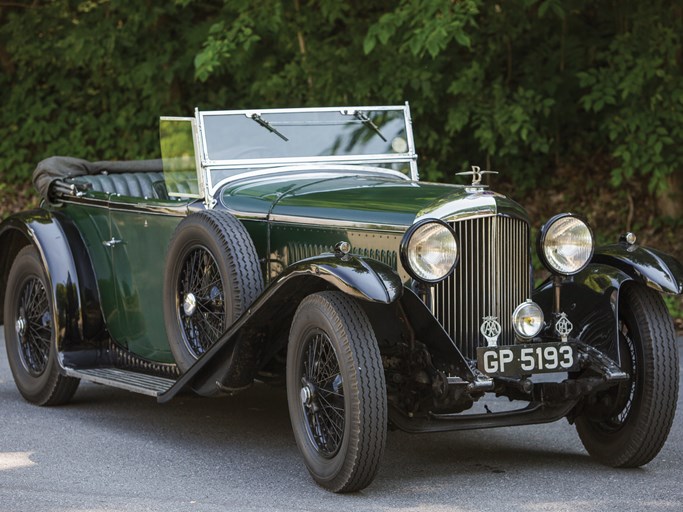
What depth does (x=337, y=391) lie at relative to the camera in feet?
15.0

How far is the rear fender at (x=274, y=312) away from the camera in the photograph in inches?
173

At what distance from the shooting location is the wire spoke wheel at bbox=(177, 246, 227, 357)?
533 centimetres

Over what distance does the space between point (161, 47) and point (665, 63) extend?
4908mm

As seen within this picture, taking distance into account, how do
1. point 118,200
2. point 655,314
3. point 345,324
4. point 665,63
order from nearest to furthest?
point 345,324
point 655,314
point 118,200
point 665,63

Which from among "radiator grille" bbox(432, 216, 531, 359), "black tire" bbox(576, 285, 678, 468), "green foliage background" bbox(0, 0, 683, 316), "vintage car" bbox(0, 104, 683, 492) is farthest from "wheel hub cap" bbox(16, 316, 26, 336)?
"green foliage background" bbox(0, 0, 683, 316)

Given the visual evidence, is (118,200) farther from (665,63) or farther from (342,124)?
(665,63)

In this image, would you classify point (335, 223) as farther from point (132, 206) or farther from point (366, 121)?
point (132, 206)

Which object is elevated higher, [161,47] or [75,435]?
[161,47]

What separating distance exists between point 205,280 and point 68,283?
1183mm

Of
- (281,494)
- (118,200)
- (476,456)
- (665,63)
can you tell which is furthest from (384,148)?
(665,63)

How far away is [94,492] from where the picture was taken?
451 cm

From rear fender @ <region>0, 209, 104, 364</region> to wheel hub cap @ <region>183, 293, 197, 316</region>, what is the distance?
1002mm

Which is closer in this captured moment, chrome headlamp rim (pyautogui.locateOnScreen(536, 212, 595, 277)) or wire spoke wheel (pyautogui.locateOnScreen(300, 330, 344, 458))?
wire spoke wheel (pyautogui.locateOnScreen(300, 330, 344, 458))

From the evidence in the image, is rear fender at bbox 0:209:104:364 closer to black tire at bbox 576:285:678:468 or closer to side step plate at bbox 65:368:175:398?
side step plate at bbox 65:368:175:398
